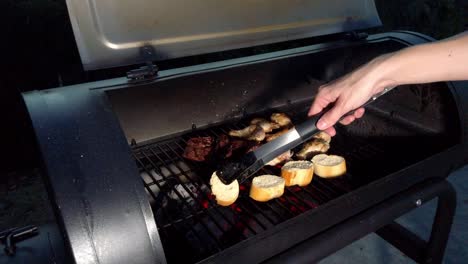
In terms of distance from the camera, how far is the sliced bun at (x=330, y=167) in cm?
187

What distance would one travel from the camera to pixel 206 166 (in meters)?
1.97

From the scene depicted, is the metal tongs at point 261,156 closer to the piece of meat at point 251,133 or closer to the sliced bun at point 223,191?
the sliced bun at point 223,191

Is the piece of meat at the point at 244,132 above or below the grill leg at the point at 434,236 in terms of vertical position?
above

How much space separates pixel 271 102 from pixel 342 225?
1.22 meters

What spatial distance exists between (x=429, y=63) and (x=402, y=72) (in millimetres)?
103

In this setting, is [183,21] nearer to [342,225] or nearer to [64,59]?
[342,225]

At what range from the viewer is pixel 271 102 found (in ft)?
8.30

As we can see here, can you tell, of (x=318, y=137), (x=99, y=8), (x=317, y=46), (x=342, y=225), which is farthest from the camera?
(x=317, y=46)

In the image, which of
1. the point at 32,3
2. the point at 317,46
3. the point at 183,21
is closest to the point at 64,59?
the point at 32,3

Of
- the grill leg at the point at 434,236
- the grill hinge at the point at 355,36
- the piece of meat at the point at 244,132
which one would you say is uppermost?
the grill hinge at the point at 355,36

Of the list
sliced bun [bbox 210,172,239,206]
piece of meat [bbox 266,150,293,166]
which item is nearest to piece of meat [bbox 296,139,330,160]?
piece of meat [bbox 266,150,293,166]

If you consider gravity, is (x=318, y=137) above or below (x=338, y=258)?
above

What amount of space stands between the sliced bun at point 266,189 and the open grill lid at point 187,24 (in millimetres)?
780

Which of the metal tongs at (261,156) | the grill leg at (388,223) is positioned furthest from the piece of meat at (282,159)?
the grill leg at (388,223)
